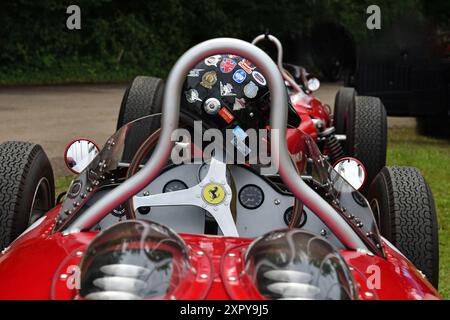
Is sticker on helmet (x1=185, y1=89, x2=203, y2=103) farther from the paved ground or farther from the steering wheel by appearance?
the paved ground

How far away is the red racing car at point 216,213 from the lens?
2146 mm

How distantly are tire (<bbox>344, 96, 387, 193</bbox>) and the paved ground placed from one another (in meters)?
2.97

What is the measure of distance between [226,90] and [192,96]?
0.14 metres

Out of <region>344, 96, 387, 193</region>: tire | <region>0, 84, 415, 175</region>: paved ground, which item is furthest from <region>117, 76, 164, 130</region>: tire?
<region>0, 84, 415, 175</region>: paved ground

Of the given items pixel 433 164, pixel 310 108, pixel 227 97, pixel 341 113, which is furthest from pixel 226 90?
pixel 433 164

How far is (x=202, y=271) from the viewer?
7.40ft

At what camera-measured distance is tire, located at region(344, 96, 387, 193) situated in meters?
6.22

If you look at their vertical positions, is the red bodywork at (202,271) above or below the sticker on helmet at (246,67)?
below

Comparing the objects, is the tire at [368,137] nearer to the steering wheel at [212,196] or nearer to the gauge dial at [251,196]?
the gauge dial at [251,196]

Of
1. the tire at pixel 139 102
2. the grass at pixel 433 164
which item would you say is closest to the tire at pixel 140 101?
the tire at pixel 139 102

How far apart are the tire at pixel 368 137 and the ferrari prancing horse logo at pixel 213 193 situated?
10.8 feet

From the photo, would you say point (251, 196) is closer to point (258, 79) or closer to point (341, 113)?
point (258, 79)
